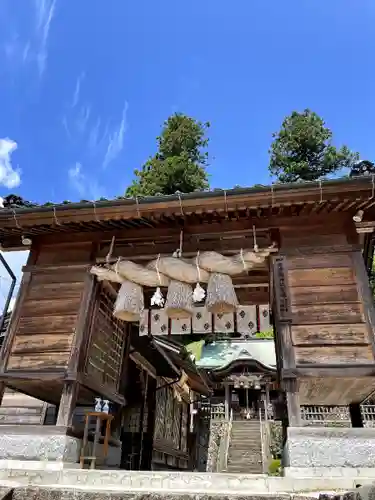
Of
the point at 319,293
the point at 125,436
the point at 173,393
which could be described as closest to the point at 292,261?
the point at 319,293

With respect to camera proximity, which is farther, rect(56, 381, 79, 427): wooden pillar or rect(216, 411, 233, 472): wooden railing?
rect(216, 411, 233, 472): wooden railing

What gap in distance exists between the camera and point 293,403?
16.8ft

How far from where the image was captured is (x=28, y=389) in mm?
6785

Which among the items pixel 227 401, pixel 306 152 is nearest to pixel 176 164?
pixel 306 152

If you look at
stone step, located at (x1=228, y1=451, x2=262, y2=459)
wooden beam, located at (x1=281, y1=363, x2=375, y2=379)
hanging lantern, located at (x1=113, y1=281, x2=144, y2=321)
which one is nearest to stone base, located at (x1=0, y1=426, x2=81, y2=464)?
hanging lantern, located at (x1=113, y1=281, x2=144, y2=321)

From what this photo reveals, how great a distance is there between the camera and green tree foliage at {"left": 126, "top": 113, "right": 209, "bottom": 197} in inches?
1058

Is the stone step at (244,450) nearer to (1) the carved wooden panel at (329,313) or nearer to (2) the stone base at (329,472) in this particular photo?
(1) the carved wooden panel at (329,313)

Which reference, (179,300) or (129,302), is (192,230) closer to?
(179,300)

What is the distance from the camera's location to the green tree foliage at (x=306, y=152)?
29984 mm

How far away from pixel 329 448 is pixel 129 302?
359 centimetres

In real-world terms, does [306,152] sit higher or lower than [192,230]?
higher

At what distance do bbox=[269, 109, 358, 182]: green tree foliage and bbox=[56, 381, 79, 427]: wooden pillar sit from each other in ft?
87.6

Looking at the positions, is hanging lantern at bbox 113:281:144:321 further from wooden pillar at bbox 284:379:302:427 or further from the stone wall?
the stone wall

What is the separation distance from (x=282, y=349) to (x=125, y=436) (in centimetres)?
714
